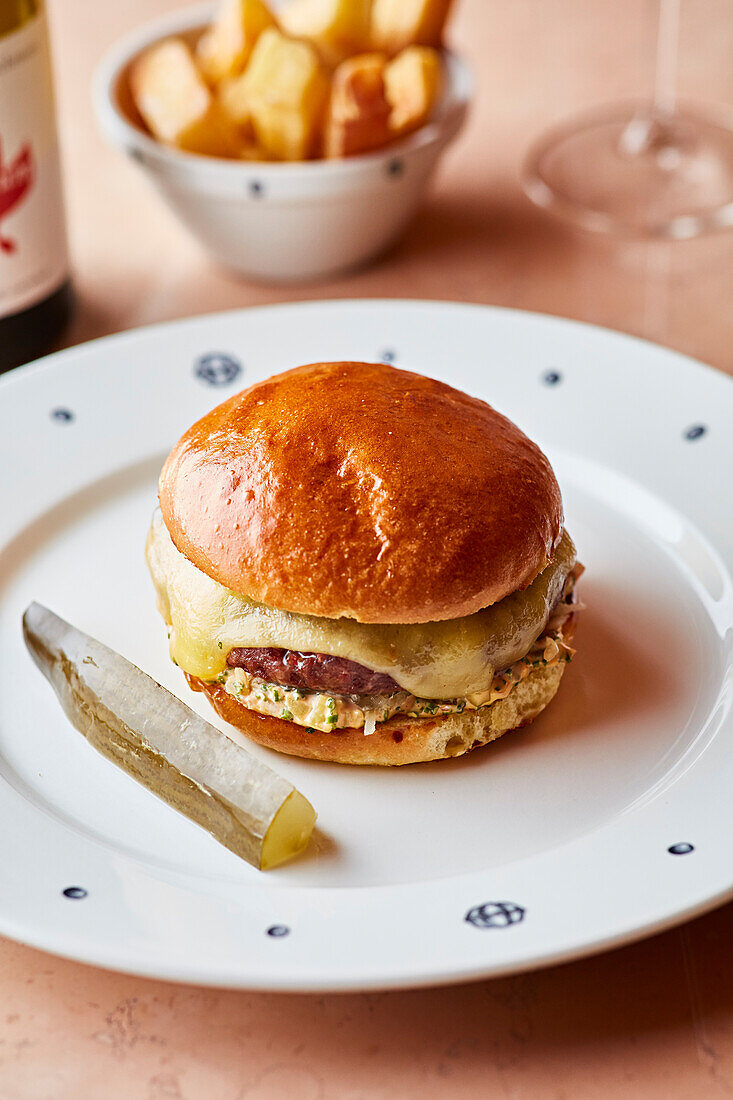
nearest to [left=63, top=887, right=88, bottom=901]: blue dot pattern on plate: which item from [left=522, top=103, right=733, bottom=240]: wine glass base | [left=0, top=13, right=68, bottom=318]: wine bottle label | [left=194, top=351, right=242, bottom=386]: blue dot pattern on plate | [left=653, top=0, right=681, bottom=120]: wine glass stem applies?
[left=194, top=351, right=242, bottom=386]: blue dot pattern on plate

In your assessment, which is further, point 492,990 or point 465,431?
point 465,431

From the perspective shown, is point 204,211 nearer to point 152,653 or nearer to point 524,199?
point 524,199

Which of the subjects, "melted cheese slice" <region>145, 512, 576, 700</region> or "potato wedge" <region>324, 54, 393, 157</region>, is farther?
"potato wedge" <region>324, 54, 393, 157</region>

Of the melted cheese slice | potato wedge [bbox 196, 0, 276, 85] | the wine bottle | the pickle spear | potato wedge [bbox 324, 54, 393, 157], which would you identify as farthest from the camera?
potato wedge [bbox 196, 0, 276, 85]

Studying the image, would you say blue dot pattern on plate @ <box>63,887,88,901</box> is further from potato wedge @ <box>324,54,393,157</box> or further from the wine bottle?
potato wedge @ <box>324,54,393,157</box>

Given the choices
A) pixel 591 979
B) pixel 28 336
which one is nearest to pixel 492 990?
pixel 591 979

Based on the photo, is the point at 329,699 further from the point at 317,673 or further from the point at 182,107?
the point at 182,107
